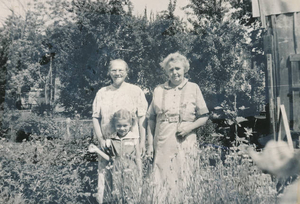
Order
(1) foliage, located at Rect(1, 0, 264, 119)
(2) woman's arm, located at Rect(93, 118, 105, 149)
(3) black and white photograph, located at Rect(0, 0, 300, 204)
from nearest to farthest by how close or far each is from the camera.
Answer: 1. (3) black and white photograph, located at Rect(0, 0, 300, 204)
2. (2) woman's arm, located at Rect(93, 118, 105, 149)
3. (1) foliage, located at Rect(1, 0, 264, 119)

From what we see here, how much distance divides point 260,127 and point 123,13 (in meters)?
2.35

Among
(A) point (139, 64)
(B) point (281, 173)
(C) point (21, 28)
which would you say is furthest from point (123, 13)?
(B) point (281, 173)

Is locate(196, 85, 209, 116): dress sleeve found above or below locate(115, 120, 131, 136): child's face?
above

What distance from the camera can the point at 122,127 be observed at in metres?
2.89

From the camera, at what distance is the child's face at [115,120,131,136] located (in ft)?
9.48

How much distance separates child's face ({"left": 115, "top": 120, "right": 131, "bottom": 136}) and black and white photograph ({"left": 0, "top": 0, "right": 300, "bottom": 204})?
0.01m

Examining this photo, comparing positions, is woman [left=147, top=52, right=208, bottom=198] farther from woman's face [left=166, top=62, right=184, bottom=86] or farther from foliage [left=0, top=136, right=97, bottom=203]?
foliage [left=0, top=136, right=97, bottom=203]

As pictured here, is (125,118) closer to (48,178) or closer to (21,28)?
(48,178)

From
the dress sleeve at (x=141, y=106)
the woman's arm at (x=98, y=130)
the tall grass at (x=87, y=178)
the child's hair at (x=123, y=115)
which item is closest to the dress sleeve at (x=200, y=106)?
the tall grass at (x=87, y=178)

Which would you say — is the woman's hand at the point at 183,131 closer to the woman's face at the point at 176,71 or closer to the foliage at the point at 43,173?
the woman's face at the point at 176,71

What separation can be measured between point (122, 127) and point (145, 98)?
0.43 metres

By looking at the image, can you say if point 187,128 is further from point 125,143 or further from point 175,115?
point 125,143

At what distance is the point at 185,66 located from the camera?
9.46 ft

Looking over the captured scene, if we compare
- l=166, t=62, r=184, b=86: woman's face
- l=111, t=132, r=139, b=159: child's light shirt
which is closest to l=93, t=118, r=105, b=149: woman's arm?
l=111, t=132, r=139, b=159: child's light shirt
